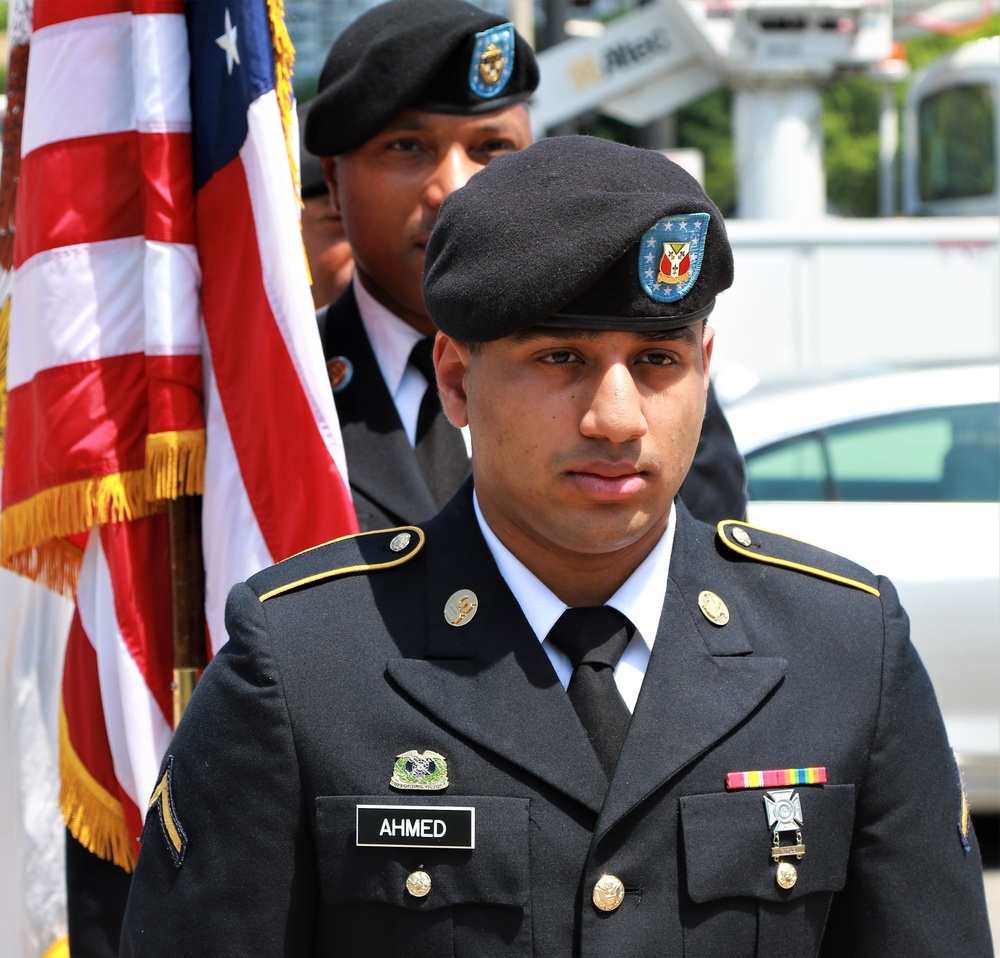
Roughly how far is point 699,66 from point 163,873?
17.5 meters

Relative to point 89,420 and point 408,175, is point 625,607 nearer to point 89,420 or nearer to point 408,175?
point 408,175

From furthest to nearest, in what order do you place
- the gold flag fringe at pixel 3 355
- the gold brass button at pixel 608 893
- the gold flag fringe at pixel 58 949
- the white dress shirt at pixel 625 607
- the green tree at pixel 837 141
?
1. the green tree at pixel 837 141
2. the gold flag fringe at pixel 58 949
3. the gold flag fringe at pixel 3 355
4. the white dress shirt at pixel 625 607
5. the gold brass button at pixel 608 893

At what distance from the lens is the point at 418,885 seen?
4.90 ft

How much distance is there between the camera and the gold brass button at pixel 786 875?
Result: 1.52m

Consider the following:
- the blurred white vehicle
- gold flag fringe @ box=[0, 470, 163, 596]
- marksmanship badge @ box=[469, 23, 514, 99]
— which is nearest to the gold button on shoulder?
gold flag fringe @ box=[0, 470, 163, 596]

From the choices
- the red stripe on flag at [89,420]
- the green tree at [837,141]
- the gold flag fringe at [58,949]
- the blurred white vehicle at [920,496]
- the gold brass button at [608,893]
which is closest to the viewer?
the gold brass button at [608,893]

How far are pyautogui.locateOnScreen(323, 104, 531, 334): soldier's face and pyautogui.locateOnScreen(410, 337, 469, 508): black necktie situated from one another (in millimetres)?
58

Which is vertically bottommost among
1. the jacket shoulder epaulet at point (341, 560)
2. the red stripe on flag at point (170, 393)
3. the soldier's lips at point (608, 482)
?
the jacket shoulder epaulet at point (341, 560)

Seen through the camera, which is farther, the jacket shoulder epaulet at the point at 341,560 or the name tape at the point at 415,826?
the jacket shoulder epaulet at the point at 341,560

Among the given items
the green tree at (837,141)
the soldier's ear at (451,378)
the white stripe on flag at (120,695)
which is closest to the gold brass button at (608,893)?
the soldier's ear at (451,378)

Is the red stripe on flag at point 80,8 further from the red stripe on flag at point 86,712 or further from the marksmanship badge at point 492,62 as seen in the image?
the red stripe on flag at point 86,712

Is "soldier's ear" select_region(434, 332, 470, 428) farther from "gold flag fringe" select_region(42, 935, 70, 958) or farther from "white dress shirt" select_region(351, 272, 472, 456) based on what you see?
"gold flag fringe" select_region(42, 935, 70, 958)

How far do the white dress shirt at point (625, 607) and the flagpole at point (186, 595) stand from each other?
89 centimetres

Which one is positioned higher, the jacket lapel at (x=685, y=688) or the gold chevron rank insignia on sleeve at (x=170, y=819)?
the jacket lapel at (x=685, y=688)
